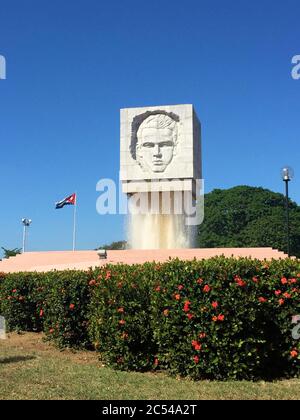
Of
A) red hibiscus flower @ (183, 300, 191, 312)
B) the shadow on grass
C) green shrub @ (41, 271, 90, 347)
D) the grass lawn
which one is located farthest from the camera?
green shrub @ (41, 271, 90, 347)

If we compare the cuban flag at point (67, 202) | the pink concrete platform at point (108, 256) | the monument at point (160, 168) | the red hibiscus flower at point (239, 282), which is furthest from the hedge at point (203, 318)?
the cuban flag at point (67, 202)

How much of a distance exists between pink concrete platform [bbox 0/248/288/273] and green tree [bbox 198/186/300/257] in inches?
1006

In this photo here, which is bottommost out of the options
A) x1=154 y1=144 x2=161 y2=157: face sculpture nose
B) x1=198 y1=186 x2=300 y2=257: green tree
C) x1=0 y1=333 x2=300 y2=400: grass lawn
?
x1=0 y1=333 x2=300 y2=400: grass lawn

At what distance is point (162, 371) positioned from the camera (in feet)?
25.9

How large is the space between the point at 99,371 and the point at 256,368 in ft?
7.82

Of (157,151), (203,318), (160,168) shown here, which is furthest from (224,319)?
(157,151)

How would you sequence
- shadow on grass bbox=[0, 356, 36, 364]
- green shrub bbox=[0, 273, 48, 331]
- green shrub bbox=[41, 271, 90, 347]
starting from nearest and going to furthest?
shadow on grass bbox=[0, 356, 36, 364]
green shrub bbox=[41, 271, 90, 347]
green shrub bbox=[0, 273, 48, 331]

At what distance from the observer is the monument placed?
886 inches

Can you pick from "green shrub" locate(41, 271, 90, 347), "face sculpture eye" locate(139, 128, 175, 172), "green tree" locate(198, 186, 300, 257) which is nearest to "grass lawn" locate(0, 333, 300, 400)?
"green shrub" locate(41, 271, 90, 347)

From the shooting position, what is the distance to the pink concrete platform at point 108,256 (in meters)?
17.2

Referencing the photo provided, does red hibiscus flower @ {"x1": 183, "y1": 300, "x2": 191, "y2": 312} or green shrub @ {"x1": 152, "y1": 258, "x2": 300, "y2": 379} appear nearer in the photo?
green shrub @ {"x1": 152, "y1": 258, "x2": 300, "y2": 379}

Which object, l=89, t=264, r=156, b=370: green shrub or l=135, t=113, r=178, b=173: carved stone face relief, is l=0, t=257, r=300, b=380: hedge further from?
l=135, t=113, r=178, b=173: carved stone face relief
